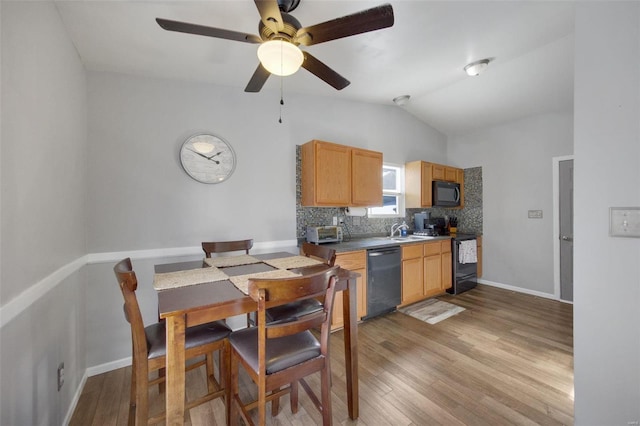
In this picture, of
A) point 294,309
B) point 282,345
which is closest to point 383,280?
point 294,309

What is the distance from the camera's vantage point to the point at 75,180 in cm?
183

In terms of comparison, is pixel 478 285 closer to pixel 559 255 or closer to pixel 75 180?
pixel 559 255

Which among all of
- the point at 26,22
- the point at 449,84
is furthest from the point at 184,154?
the point at 449,84

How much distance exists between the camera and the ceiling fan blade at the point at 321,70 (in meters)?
1.69

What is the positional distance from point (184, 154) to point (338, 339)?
2442 mm

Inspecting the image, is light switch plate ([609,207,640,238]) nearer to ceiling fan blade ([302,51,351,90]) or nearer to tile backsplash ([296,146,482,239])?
ceiling fan blade ([302,51,351,90])

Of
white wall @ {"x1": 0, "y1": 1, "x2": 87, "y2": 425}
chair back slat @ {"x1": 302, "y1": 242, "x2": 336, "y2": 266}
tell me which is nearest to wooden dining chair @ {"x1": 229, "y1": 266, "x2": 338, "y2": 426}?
chair back slat @ {"x1": 302, "y1": 242, "x2": 336, "y2": 266}

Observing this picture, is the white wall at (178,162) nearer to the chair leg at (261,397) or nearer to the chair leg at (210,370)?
the chair leg at (210,370)

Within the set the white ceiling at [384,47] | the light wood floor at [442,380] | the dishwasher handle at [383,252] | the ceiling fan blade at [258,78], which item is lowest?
the light wood floor at [442,380]

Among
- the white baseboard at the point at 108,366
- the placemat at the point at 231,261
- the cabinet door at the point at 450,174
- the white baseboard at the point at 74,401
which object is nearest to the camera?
the white baseboard at the point at 74,401

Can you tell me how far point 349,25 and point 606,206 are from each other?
1.51m

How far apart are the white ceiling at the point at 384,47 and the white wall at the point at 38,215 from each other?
33 centimetres

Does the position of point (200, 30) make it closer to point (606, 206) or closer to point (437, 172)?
Result: point (606, 206)

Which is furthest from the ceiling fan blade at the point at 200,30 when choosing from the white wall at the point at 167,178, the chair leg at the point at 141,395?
the chair leg at the point at 141,395
